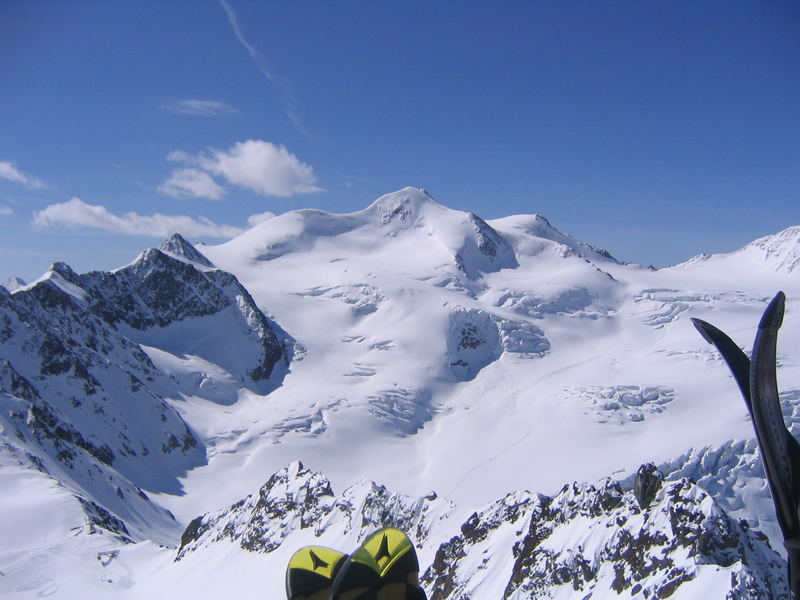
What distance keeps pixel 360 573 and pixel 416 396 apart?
418ft

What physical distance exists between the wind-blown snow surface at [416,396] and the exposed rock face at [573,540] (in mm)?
840

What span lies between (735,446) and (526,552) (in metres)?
67.9

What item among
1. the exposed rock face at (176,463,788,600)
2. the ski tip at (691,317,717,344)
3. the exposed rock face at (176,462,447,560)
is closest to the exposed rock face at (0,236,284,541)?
the exposed rock face at (176,462,447,560)

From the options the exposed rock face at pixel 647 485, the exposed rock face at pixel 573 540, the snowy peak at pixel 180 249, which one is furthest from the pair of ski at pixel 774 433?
the snowy peak at pixel 180 249

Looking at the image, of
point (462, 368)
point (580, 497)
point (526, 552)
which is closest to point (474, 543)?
point (526, 552)

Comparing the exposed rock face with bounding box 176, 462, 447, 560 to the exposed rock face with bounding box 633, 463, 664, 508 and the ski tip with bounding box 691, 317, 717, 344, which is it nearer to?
the exposed rock face with bounding box 633, 463, 664, 508

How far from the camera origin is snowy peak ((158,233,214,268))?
175 m

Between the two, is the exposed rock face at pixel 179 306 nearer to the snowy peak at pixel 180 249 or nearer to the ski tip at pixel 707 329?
the snowy peak at pixel 180 249

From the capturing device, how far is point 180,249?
17550cm

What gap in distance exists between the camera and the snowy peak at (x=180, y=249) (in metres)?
175

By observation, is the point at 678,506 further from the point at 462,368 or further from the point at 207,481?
the point at 462,368

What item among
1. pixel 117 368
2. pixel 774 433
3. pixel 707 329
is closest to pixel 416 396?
pixel 117 368

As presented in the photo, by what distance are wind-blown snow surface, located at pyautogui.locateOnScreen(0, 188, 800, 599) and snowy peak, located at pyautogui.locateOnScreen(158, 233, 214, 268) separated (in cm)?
73

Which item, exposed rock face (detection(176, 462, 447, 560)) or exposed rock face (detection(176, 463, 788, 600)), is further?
exposed rock face (detection(176, 462, 447, 560))
